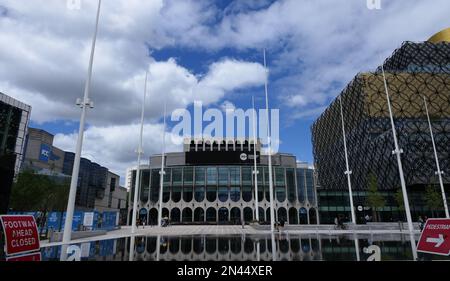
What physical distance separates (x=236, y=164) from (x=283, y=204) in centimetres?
1707

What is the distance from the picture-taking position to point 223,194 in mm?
73938

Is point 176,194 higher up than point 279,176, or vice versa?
point 279,176

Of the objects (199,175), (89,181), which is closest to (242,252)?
(199,175)

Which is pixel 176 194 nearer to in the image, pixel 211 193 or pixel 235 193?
pixel 211 193

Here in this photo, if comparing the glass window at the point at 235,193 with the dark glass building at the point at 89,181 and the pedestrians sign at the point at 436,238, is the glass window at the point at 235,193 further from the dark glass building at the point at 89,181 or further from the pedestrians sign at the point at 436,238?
the pedestrians sign at the point at 436,238

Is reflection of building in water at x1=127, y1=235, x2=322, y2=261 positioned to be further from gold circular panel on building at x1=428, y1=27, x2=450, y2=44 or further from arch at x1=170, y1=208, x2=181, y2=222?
gold circular panel on building at x1=428, y1=27, x2=450, y2=44

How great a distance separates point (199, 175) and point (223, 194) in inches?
330

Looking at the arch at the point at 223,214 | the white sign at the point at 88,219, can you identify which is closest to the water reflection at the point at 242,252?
the white sign at the point at 88,219

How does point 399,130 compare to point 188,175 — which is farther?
point 188,175

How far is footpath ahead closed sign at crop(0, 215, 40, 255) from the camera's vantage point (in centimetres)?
698

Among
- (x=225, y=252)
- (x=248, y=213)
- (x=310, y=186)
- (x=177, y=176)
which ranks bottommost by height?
(x=225, y=252)

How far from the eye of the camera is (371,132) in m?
68.9

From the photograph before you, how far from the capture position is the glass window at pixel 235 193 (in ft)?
241
